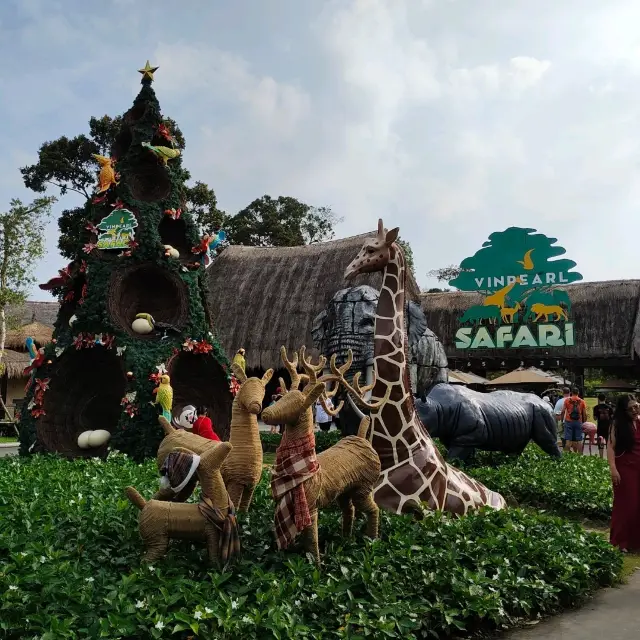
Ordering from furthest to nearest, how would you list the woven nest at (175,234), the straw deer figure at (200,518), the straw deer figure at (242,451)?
the woven nest at (175,234), the straw deer figure at (242,451), the straw deer figure at (200,518)

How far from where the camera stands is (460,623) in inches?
168

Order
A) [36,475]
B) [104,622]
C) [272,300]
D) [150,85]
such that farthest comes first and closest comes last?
[272,300], [150,85], [36,475], [104,622]

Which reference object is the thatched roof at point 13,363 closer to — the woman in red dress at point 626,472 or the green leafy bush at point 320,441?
the green leafy bush at point 320,441

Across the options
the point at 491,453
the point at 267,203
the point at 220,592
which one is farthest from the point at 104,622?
the point at 267,203

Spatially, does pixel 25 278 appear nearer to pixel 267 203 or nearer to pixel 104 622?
pixel 267 203

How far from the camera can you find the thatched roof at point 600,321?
2355cm

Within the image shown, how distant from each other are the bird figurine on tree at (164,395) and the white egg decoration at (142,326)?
3.49ft

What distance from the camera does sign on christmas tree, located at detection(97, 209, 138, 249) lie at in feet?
36.7

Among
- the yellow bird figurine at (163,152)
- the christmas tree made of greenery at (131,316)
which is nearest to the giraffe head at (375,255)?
the christmas tree made of greenery at (131,316)

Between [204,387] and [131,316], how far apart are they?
176cm

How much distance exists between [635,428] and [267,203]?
29715mm

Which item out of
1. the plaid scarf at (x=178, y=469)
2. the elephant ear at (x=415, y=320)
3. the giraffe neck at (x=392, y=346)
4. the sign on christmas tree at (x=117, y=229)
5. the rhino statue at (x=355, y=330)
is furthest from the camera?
the sign on christmas tree at (x=117, y=229)

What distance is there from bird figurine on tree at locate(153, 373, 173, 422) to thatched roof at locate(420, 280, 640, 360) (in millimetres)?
15819

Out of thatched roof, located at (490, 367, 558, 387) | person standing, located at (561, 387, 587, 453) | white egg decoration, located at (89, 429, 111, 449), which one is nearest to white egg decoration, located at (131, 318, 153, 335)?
white egg decoration, located at (89, 429, 111, 449)
